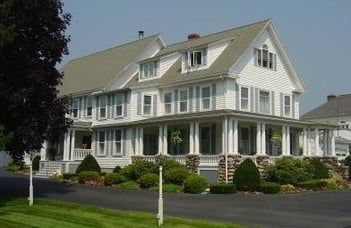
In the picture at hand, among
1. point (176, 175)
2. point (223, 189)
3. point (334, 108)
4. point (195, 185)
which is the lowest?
point (223, 189)

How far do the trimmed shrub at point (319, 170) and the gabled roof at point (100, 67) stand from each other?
730 inches

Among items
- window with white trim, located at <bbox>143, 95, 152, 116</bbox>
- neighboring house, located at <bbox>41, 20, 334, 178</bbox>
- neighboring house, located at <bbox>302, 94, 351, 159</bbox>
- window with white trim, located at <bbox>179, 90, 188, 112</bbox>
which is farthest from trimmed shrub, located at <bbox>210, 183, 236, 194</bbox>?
neighboring house, located at <bbox>302, 94, 351, 159</bbox>

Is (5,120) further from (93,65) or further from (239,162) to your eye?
(93,65)

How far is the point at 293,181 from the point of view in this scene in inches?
1270

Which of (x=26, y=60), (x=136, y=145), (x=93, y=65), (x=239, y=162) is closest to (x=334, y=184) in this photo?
(x=239, y=162)

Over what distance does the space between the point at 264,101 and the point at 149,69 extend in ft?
34.4

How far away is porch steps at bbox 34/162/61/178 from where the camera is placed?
1678 inches

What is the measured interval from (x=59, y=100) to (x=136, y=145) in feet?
52.1

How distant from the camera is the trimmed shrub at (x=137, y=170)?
34.9 m

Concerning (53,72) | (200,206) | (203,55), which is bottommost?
(200,206)

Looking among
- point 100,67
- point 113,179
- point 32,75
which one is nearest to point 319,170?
point 113,179

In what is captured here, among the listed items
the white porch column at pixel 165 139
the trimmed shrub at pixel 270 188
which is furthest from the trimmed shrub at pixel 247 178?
the white porch column at pixel 165 139

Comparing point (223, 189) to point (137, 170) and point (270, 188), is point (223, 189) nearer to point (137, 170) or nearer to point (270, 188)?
point (270, 188)

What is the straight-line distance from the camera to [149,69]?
144 feet
